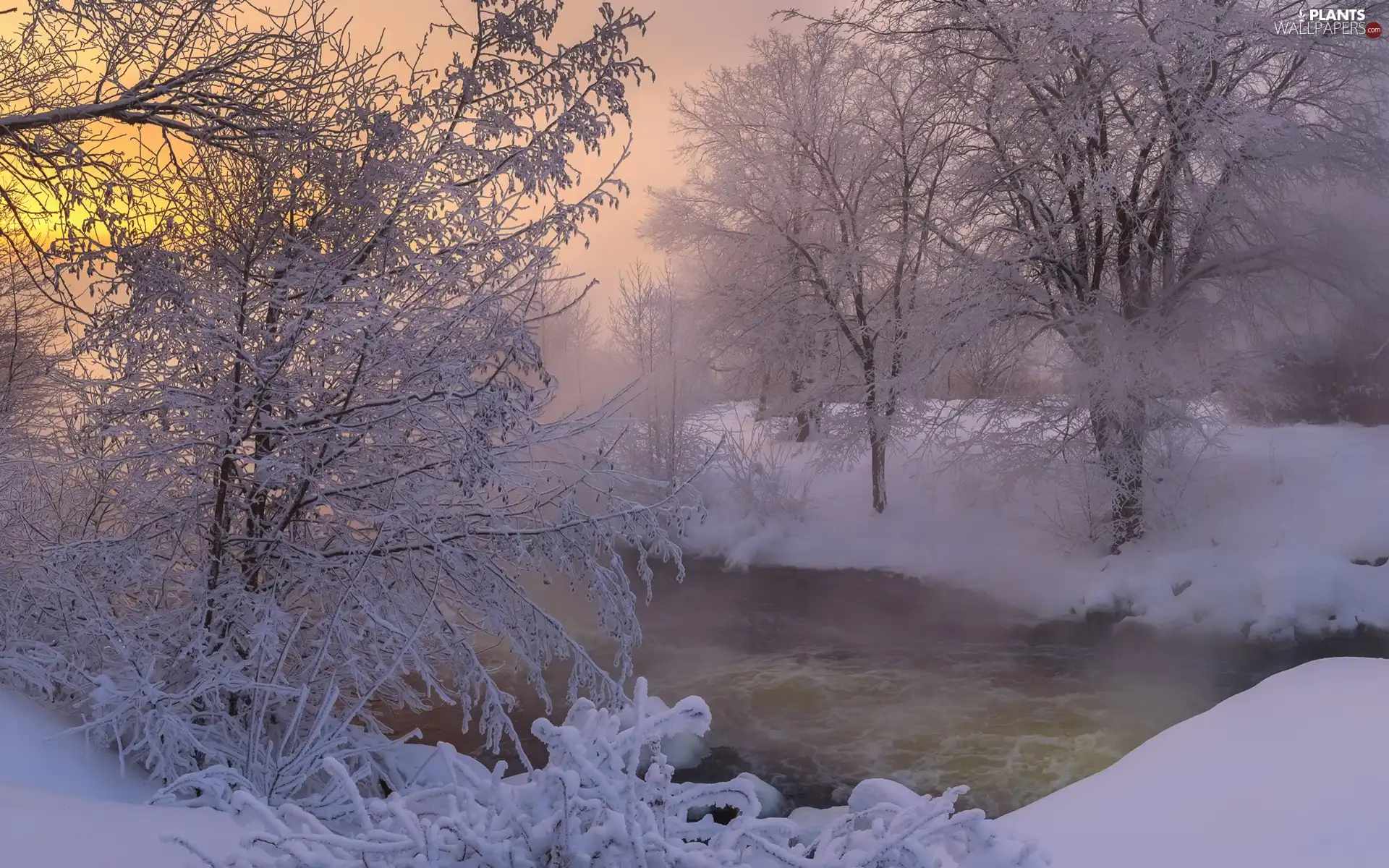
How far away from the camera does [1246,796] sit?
3500mm

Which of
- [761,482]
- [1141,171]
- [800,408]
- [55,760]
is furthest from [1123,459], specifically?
[55,760]

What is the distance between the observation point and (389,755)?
613 centimetres

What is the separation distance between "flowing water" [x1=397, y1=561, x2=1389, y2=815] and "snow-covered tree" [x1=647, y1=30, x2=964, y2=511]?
4174 mm

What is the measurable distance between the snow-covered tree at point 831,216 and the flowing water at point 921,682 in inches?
164

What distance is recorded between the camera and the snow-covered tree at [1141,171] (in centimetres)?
1272

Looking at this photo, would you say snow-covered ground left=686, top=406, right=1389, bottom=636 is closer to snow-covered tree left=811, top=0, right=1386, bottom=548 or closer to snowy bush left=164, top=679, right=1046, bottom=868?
snow-covered tree left=811, top=0, right=1386, bottom=548

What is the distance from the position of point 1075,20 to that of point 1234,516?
25.1ft

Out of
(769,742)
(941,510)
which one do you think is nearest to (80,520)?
(769,742)

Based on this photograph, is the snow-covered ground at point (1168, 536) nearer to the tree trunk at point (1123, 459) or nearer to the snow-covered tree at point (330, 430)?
the tree trunk at point (1123, 459)

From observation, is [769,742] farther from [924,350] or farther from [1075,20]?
[1075,20]

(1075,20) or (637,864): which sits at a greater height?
(1075,20)

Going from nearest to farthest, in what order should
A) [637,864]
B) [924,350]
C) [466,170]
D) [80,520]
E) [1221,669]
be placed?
[637,864] < [466,170] < [80,520] < [1221,669] < [924,350]
